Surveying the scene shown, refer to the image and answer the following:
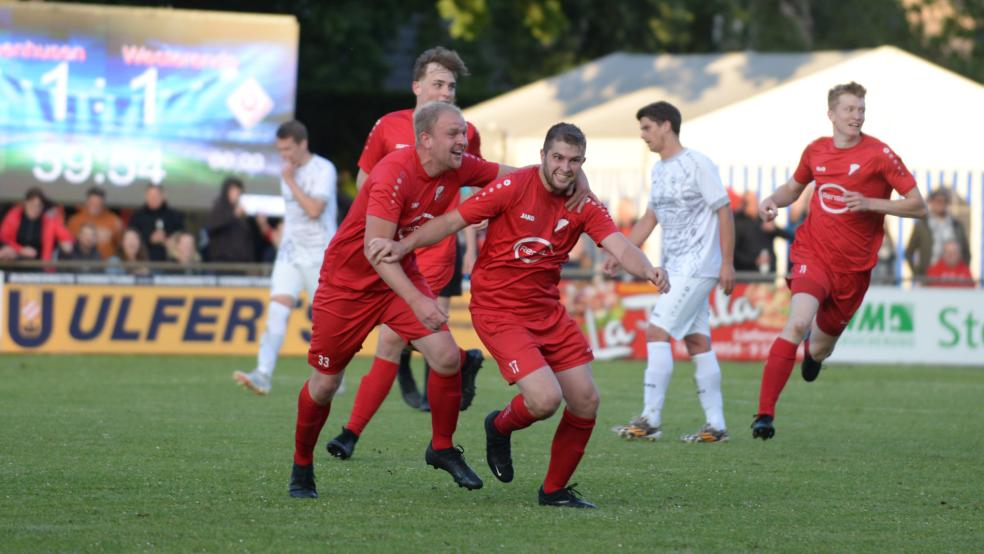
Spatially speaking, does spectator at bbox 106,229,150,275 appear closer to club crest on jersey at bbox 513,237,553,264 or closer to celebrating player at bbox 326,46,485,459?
celebrating player at bbox 326,46,485,459

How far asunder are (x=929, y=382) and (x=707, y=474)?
353 inches

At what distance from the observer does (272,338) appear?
1376 cm

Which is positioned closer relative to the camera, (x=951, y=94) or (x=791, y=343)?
(x=791, y=343)

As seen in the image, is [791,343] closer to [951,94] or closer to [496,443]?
[496,443]

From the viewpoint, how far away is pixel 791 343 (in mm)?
11047

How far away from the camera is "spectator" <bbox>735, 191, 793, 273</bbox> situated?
20.7 meters

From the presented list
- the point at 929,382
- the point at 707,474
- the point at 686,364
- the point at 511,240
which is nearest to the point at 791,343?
the point at 707,474

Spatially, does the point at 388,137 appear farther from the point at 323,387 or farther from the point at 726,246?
the point at 323,387

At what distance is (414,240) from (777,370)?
13.1ft

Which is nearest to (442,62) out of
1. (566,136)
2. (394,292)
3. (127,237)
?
(394,292)

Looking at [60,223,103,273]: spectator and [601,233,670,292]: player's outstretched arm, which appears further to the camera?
[60,223,103,273]: spectator

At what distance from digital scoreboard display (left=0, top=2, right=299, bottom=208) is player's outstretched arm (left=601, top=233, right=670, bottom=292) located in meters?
15.7

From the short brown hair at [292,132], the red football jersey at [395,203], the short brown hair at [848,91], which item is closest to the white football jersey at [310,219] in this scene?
the short brown hair at [292,132]

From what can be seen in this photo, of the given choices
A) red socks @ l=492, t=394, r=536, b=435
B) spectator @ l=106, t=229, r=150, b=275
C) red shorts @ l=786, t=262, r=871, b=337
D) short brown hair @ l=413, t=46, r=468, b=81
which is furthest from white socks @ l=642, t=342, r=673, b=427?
spectator @ l=106, t=229, r=150, b=275
